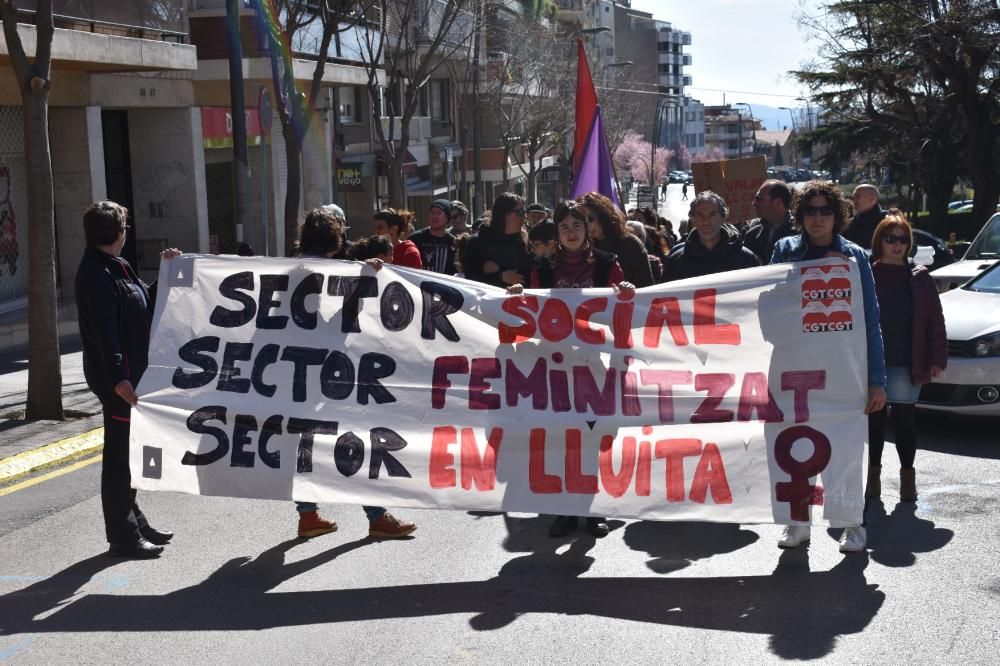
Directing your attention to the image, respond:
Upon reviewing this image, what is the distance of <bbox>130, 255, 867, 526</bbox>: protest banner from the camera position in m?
6.16

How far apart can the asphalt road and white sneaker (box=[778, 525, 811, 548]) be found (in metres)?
0.09

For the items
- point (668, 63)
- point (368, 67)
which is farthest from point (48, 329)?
point (668, 63)

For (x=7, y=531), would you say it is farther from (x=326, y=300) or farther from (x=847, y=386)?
(x=847, y=386)

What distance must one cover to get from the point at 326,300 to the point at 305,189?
2569cm

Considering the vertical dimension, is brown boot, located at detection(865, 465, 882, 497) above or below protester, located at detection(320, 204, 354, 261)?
below

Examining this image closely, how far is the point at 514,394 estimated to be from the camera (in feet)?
21.0

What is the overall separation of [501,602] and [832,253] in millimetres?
2457

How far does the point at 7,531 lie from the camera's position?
7121 mm

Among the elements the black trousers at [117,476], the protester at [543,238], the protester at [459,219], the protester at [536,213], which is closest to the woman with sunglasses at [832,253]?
the protester at [543,238]

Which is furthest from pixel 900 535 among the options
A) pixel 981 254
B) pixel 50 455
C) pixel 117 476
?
pixel 981 254

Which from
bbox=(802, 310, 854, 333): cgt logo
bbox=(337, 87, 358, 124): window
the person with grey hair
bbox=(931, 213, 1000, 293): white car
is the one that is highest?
bbox=(337, 87, 358, 124): window

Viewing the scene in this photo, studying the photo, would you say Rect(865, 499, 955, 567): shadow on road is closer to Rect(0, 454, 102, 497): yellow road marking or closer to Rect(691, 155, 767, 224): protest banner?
Rect(0, 454, 102, 497): yellow road marking

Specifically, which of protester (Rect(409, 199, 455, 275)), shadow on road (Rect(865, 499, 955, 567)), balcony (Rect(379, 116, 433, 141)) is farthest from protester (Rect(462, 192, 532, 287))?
balcony (Rect(379, 116, 433, 141))

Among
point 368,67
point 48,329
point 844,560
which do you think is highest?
point 368,67
